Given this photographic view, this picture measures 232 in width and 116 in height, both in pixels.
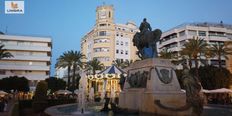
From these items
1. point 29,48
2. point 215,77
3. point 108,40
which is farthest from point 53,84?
point 215,77

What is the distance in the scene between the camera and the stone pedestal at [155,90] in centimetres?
1294

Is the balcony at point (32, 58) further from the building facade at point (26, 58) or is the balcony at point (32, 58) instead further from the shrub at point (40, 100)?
the shrub at point (40, 100)

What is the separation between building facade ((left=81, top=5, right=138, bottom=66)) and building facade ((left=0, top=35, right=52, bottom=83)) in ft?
64.7

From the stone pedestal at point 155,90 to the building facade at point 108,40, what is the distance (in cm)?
7351

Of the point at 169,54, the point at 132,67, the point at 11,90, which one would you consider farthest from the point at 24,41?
the point at 132,67

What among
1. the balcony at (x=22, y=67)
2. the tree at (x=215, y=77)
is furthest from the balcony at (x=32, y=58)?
the tree at (x=215, y=77)

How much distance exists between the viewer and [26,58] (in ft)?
240

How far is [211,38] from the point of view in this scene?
76250mm

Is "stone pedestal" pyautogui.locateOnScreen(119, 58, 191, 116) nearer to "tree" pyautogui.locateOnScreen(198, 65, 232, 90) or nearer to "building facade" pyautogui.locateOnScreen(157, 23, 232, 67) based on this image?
"tree" pyautogui.locateOnScreen(198, 65, 232, 90)

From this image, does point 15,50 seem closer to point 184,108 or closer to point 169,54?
point 169,54

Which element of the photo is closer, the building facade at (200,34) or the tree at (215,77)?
the tree at (215,77)

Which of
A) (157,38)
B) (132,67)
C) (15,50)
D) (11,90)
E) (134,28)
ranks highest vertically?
(134,28)

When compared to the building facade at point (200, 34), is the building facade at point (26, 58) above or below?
below

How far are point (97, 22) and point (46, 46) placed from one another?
24387mm
